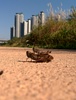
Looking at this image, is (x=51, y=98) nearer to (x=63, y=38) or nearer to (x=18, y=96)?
(x=18, y=96)

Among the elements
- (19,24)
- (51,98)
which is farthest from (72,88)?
(19,24)

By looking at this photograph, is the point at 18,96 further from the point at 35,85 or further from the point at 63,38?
the point at 63,38

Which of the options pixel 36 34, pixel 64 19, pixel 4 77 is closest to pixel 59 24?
pixel 64 19

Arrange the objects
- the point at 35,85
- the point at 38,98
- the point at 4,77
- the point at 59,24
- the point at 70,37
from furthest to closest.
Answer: the point at 59,24, the point at 70,37, the point at 4,77, the point at 35,85, the point at 38,98

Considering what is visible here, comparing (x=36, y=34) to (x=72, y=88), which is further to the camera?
(x=36, y=34)

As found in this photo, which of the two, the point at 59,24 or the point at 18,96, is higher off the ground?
the point at 59,24

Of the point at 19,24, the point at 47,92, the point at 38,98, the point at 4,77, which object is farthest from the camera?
the point at 19,24

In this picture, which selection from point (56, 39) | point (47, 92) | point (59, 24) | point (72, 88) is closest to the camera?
point (47, 92)

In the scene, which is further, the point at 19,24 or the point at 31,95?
the point at 19,24

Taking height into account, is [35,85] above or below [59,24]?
below
